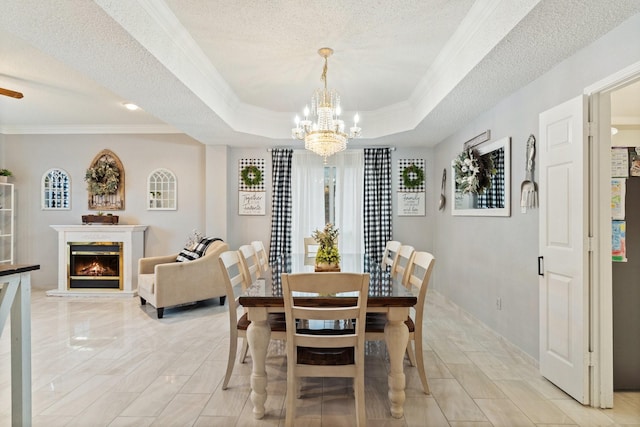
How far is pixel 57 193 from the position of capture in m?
6.23

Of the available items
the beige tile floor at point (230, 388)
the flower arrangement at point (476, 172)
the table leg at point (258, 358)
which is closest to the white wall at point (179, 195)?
the flower arrangement at point (476, 172)

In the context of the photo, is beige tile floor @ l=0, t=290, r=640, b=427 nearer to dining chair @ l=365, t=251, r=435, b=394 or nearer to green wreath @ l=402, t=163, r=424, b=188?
dining chair @ l=365, t=251, r=435, b=394

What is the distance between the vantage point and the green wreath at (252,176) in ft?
20.2

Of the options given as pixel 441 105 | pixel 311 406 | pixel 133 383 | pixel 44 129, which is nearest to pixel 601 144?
pixel 441 105

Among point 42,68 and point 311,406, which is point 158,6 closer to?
point 42,68

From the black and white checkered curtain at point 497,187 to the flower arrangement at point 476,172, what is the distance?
42 millimetres

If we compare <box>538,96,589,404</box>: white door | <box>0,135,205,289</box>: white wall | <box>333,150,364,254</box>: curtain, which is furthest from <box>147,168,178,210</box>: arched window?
<box>538,96,589,404</box>: white door

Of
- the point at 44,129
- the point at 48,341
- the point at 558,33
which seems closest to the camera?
the point at 558,33

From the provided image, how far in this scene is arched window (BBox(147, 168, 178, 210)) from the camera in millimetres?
6203

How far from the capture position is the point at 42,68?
3.71 metres

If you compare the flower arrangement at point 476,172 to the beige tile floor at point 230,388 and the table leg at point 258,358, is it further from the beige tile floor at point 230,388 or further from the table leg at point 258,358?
the table leg at point 258,358

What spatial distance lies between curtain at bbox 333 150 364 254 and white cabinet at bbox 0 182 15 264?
5.09 metres

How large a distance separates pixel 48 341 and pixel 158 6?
3185 mm

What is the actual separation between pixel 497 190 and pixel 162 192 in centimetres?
492
